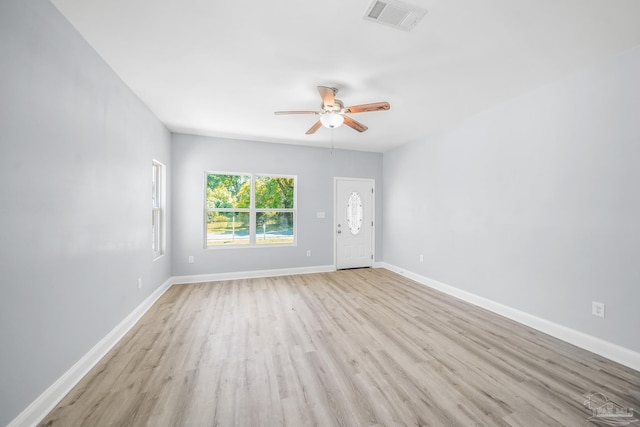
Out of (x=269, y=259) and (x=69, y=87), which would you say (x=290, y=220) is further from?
(x=69, y=87)

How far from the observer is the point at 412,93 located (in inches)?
115

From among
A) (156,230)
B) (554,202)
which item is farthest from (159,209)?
(554,202)

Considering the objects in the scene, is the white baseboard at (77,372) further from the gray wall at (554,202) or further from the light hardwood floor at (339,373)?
the gray wall at (554,202)

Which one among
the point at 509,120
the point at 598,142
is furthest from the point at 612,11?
the point at 509,120

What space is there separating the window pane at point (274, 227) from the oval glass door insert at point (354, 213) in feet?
4.43

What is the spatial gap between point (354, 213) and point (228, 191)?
A: 2759 millimetres

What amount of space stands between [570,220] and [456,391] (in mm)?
2114

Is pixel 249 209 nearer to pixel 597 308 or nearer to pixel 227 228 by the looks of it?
pixel 227 228

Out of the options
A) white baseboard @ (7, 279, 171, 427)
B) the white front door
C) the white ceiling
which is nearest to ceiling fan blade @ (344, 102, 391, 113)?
the white ceiling

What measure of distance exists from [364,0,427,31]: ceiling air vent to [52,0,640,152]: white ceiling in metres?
0.06

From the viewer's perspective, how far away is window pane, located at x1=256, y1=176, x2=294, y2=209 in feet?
16.6

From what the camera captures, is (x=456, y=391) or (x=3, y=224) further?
(x=456, y=391)

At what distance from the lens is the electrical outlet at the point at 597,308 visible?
2.29 meters

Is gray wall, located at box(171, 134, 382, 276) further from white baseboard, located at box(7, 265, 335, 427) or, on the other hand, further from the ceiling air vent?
the ceiling air vent
